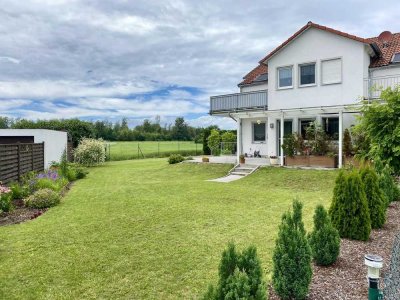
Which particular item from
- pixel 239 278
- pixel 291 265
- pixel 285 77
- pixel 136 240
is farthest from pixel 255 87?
pixel 239 278

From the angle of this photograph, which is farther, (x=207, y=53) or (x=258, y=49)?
(x=258, y=49)

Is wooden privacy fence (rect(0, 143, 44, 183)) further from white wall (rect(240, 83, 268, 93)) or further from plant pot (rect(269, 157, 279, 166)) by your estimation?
white wall (rect(240, 83, 268, 93))

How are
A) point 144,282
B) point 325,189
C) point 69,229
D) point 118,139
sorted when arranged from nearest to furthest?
point 144,282, point 69,229, point 325,189, point 118,139

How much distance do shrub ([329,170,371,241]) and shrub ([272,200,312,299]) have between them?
2.64 metres

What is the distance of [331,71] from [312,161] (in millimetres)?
5098

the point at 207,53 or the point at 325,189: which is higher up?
the point at 207,53

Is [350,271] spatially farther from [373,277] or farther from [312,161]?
[312,161]

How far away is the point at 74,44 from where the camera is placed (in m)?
18.2

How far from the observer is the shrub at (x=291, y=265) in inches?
144

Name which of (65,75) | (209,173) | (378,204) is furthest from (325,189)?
(65,75)

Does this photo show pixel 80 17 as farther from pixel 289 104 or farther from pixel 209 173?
pixel 289 104

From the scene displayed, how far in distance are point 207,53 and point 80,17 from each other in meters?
9.98

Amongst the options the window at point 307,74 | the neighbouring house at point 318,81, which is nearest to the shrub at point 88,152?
the neighbouring house at point 318,81

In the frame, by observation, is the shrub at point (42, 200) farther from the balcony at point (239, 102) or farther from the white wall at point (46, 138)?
the balcony at point (239, 102)
